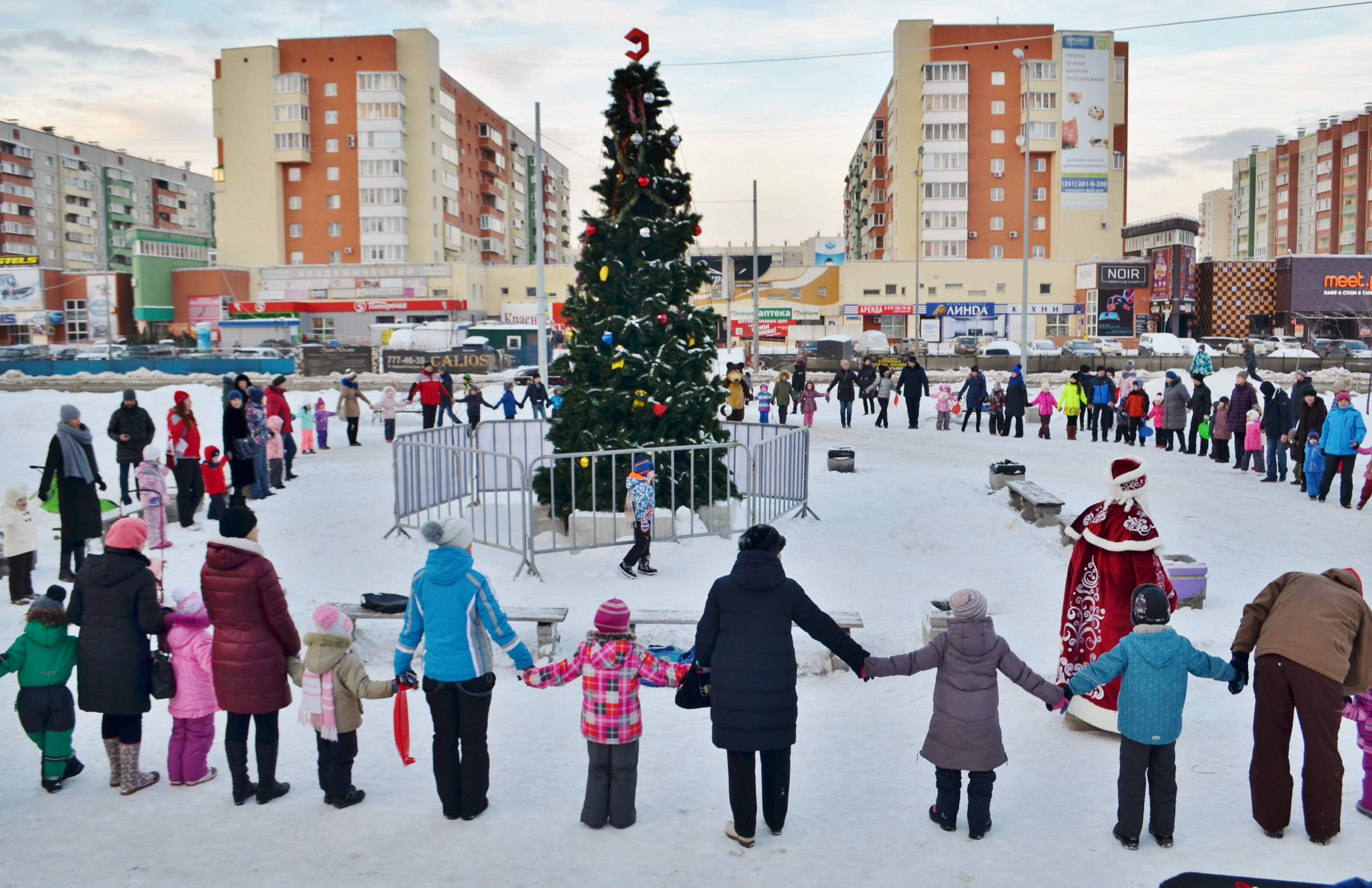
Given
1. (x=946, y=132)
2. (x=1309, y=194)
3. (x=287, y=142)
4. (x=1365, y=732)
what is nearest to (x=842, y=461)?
(x=1365, y=732)

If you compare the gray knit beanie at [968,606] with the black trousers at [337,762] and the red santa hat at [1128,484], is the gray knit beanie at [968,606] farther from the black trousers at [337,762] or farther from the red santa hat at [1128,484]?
the black trousers at [337,762]

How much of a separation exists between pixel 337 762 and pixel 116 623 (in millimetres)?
1338

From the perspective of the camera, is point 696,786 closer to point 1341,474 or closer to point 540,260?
point 1341,474

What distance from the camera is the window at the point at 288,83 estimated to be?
239 feet

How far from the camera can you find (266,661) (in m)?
4.99

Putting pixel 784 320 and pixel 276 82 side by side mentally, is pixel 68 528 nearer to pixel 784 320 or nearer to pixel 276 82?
pixel 784 320

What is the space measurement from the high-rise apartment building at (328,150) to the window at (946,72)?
36822 mm

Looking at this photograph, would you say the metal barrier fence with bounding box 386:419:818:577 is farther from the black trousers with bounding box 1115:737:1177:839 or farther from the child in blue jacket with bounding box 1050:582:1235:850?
the black trousers with bounding box 1115:737:1177:839

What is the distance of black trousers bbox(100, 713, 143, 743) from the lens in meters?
5.17

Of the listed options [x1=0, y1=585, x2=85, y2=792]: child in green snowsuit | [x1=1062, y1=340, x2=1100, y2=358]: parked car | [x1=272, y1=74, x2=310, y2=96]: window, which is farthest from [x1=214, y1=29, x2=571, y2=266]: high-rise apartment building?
[x1=0, y1=585, x2=85, y2=792]: child in green snowsuit

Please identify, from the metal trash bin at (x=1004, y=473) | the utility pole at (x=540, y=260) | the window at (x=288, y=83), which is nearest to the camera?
the metal trash bin at (x=1004, y=473)

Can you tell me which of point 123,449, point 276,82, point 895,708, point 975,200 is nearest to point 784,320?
point 975,200

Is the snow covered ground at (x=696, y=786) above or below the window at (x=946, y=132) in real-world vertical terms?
below

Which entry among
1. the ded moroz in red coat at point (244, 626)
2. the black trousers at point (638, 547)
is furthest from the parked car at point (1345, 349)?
the ded moroz in red coat at point (244, 626)
